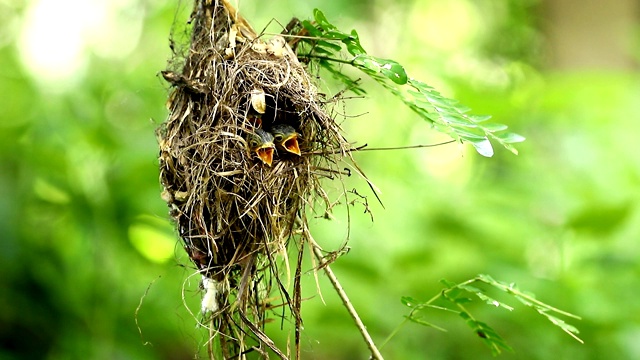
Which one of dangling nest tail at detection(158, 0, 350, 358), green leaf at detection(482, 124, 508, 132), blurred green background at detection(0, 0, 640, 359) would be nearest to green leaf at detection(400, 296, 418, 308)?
dangling nest tail at detection(158, 0, 350, 358)

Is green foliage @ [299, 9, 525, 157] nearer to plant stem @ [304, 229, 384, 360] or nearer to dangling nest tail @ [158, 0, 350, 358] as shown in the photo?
dangling nest tail @ [158, 0, 350, 358]

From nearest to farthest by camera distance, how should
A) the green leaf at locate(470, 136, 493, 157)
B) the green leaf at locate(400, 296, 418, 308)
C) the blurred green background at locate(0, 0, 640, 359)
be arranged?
the green leaf at locate(470, 136, 493, 157)
the green leaf at locate(400, 296, 418, 308)
the blurred green background at locate(0, 0, 640, 359)

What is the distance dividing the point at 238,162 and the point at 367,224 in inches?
88.2

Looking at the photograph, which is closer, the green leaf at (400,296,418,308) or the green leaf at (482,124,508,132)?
the green leaf at (482,124,508,132)

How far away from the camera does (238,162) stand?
51.3 inches

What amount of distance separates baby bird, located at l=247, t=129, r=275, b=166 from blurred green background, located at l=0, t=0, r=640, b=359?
4.21 ft

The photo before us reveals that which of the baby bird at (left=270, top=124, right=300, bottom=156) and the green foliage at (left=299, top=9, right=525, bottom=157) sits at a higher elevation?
the green foliage at (left=299, top=9, right=525, bottom=157)

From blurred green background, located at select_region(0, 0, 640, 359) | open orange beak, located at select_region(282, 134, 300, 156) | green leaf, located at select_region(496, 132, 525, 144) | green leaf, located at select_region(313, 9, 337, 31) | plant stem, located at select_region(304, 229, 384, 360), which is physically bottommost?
plant stem, located at select_region(304, 229, 384, 360)

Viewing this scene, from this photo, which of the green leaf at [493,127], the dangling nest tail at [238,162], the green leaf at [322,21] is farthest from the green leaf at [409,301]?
the green leaf at [322,21]

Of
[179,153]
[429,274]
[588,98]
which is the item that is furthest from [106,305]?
[588,98]

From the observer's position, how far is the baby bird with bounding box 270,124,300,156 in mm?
1289

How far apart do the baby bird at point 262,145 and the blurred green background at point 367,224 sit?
128 centimetres

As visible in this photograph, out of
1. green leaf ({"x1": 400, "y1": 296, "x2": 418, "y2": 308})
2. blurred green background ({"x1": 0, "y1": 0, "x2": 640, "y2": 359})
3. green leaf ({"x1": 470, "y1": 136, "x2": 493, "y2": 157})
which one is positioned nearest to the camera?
green leaf ({"x1": 470, "y1": 136, "x2": 493, "y2": 157})

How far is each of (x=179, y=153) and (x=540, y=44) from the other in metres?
5.90
